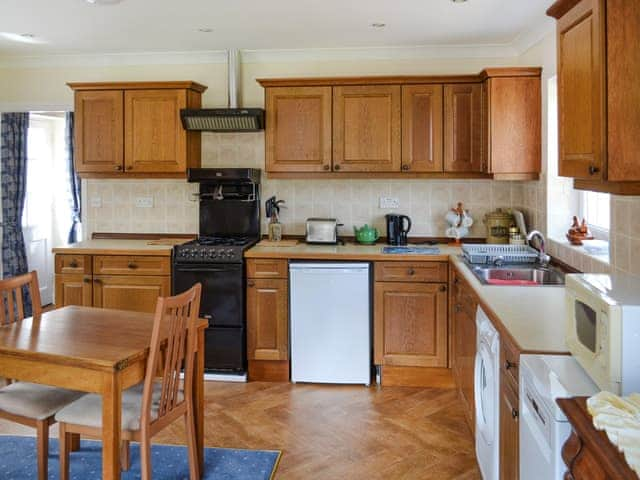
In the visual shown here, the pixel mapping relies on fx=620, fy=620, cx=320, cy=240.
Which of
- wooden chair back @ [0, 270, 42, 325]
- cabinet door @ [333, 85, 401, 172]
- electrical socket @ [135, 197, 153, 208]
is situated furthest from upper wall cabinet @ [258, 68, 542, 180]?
wooden chair back @ [0, 270, 42, 325]

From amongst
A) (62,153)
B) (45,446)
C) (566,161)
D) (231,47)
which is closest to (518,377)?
(566,161)

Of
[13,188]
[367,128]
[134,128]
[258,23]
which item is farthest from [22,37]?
[367,128]

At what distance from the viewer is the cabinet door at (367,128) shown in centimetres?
438

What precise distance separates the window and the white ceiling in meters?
1.14

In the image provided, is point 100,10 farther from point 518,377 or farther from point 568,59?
point 518,377

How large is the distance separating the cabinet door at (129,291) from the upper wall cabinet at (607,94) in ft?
9.81

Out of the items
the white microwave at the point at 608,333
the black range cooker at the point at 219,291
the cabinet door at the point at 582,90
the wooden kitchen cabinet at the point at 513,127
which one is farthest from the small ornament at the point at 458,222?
the white microwave at the point at 608,333

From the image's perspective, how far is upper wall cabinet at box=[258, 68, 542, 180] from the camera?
14.2 feet

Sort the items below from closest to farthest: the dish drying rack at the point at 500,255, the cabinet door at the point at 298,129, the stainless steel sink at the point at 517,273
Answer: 1. the stainless steel sink at the point at 517,273
2. the dish drying rack at the point at 500,255
3. the cabinet door at the point at 298,129

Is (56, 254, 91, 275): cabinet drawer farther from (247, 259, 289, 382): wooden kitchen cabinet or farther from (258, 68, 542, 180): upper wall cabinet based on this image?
(258, 68, 542, 180): upper wall cabinet

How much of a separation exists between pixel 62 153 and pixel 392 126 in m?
4.02

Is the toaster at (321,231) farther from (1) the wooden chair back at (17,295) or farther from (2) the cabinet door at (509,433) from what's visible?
(2) the cabinet door at (509,433)

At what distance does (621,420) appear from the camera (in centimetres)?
125

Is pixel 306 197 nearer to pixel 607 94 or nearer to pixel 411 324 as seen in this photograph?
pixel 411 324
